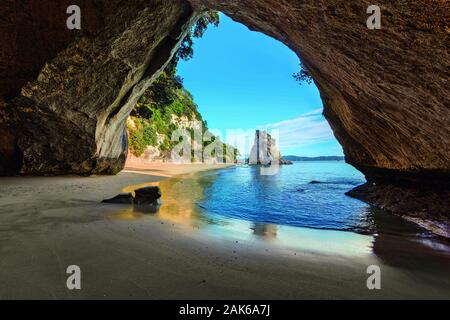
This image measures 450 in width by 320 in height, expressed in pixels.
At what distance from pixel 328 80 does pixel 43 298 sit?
9.30 metres

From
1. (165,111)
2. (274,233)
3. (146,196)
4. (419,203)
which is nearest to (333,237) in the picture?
(274,233)

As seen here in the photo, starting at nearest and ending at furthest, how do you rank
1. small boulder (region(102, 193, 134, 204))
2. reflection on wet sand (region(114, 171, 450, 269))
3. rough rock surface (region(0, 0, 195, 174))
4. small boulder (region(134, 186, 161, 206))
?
reflection on wet sand (region(114, 171, 450, 269)) → small boulder (region(102, 193, 134, 204)) → small boulder (region(134, 186, 161, 206)) → rough rock surface (region(0, 0, 195, 174))

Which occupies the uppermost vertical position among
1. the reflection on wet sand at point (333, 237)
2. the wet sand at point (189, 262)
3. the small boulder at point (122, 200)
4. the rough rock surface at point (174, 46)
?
the rough rock surface at point (174, 46)

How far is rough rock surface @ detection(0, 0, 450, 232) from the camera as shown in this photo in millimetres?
4793

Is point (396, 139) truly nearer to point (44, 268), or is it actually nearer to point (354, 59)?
point (354, 59)

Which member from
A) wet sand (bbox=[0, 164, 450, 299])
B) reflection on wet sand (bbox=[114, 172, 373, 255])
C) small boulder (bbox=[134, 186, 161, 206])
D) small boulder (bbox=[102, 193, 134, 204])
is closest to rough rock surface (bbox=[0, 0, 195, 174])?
small boulder (bbox=[134, 186, 161, 206])

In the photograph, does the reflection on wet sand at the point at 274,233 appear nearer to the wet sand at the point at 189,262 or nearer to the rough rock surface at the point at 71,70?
the wet sand at the point at 189,262

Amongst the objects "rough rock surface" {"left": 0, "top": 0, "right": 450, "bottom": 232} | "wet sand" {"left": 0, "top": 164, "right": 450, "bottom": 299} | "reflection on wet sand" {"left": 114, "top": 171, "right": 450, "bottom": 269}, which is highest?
"rough rock surface" {"left": 0, "top": 0, "right": 450, "bottom": 232}

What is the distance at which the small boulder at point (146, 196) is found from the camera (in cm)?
906

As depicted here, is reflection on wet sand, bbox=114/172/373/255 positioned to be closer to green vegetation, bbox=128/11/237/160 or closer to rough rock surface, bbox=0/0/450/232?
rough rock surface, bbox=0/0/450/232

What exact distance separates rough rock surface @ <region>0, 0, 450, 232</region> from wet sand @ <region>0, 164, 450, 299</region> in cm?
345

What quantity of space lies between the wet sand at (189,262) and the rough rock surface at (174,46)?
3455 mm

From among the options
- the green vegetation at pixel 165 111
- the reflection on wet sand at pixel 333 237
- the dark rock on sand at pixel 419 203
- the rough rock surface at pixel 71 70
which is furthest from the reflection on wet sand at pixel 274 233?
the green vegetation at pixel 165 111
